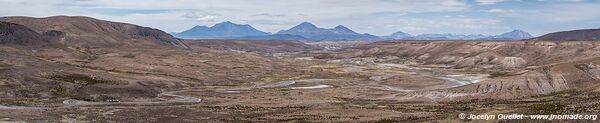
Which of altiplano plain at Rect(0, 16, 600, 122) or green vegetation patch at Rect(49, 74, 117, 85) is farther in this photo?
green vegetation patch at Rect(49, 74, 117, 85)

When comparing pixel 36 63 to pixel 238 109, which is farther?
pixel 36 63

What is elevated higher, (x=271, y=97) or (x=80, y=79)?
(x=80, y=79)

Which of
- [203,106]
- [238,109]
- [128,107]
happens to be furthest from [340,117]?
[128,107]

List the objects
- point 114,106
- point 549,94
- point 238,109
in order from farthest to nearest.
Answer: point 549,94 < point 114,106 < point 238,109

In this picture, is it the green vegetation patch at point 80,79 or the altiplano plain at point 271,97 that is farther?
the green vegetation patch at point 80,79

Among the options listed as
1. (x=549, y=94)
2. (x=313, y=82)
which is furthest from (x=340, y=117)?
(x=313, y=82)

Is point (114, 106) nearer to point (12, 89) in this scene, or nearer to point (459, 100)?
point (12, 89)

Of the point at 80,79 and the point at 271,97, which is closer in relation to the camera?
the point at 271,97

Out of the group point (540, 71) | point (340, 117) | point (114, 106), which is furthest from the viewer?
point (540, 71)

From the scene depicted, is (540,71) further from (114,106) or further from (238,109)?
(114,106)
